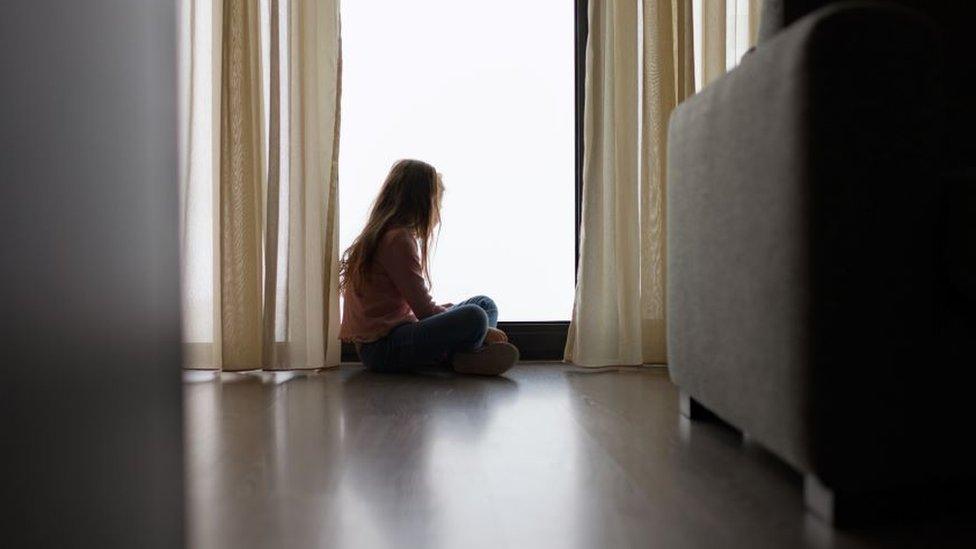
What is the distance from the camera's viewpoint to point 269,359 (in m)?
2.50

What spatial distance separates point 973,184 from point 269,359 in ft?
6.66

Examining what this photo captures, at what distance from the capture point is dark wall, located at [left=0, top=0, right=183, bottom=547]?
9.4 inches

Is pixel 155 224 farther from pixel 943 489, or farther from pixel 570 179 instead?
pixel 570 179

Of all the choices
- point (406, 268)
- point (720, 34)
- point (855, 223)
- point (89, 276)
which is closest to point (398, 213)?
point (406, 268)

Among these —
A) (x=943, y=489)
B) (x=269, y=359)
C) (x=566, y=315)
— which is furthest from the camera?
(x=566, y=315)

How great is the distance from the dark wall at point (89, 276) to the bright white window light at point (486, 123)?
2.61 m

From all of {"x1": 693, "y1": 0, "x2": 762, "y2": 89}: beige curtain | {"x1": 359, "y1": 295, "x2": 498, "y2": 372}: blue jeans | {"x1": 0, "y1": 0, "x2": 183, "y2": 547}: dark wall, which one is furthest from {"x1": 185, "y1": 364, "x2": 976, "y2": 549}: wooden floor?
{"x1": 693, "y1": 0, "x2": 762, "y2": 89}: beige curtain

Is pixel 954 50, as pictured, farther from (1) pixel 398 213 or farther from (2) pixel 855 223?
(1) pixel 398 213

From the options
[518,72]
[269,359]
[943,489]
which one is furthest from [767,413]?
[518,72]

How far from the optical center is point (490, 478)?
120 centimetres

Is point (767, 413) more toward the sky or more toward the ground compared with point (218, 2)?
more toward the ground

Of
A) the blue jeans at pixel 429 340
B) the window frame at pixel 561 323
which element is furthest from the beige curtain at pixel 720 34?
the blue jeans at pixel 429 340

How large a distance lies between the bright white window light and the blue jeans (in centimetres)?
45

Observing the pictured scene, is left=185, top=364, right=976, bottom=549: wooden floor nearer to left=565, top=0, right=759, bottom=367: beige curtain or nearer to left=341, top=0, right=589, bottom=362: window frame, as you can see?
left=565, top=0, right=759, bottom=367: beige curtain
